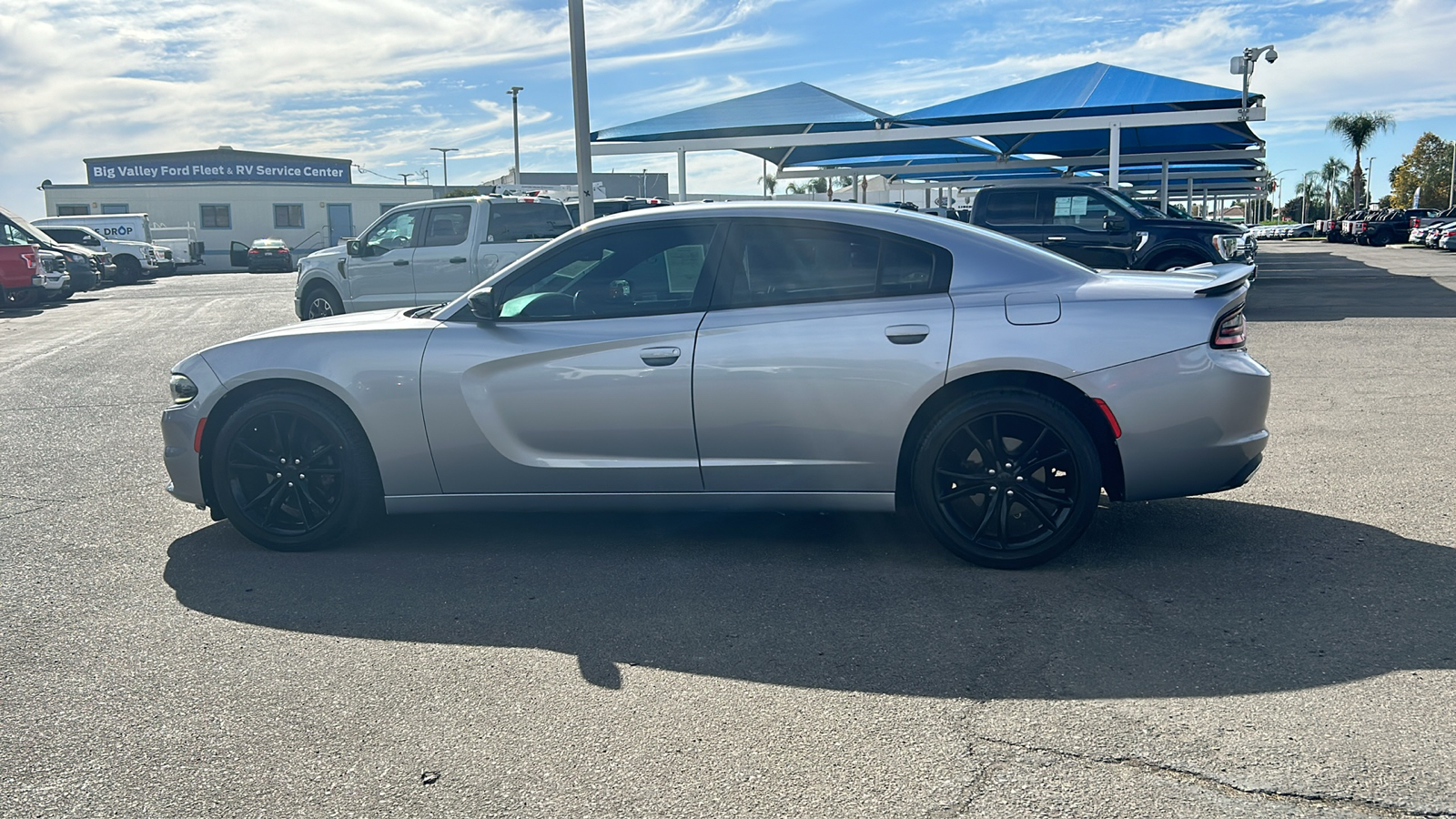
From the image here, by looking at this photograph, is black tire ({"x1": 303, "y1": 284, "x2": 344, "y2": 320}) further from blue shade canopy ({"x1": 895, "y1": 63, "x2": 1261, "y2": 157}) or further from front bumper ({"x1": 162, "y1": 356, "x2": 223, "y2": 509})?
front bumper ({"x1": 162, "y1": 356, "x2": 223, "y2": 509})

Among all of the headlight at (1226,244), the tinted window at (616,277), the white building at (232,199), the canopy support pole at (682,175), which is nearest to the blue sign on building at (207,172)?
the white building at (232,199)

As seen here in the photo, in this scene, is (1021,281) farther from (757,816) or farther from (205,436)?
(205,436)

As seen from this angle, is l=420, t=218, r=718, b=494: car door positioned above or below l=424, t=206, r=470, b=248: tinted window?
below

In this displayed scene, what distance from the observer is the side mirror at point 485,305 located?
496 centimetres

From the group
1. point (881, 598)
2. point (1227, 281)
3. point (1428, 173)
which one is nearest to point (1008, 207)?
point (1227, 281)

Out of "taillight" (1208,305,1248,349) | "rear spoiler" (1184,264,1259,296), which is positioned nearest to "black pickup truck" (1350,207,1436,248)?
"rear spoiler" (1184,264,1259,296)

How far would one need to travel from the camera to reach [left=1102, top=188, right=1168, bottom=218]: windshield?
1566cm

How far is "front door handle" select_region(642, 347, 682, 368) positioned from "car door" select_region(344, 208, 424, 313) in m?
10.3

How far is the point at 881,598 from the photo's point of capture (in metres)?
4.38

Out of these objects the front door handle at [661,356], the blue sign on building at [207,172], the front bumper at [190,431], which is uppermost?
the blue sign on building at [207,172]

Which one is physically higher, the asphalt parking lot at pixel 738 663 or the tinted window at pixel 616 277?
the tinted window at pixel 616 277

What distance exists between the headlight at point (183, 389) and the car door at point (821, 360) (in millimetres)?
2379

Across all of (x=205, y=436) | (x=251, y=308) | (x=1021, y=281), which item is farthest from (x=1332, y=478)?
(x=251, y=308)

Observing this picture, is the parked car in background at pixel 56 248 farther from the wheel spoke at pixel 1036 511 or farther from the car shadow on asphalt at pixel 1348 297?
the wheel spoke at pixel 1036 511
